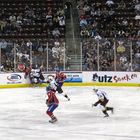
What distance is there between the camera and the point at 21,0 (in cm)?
3506

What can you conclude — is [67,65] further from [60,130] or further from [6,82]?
[60,130]

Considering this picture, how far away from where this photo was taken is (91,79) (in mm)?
27953

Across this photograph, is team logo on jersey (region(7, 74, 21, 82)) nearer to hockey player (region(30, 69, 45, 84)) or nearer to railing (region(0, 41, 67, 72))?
railing (region(0, 41, 67, 72))

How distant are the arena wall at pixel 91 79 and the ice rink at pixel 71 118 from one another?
2565mm

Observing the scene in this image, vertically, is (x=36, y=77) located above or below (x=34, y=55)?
below

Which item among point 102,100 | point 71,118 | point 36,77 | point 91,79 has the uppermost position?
point 36,77

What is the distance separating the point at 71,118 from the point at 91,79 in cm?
1054

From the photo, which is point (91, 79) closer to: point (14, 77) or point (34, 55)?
point (34, 55)

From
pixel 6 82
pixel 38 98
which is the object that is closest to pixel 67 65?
pixel 6 82

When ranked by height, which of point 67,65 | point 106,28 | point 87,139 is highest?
point 106,28

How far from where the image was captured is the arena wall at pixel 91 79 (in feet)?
90.1

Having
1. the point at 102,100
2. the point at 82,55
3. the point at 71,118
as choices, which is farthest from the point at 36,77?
the point at 102,100

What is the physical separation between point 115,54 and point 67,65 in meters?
2.60

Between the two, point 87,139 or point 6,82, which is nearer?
point 87,139
